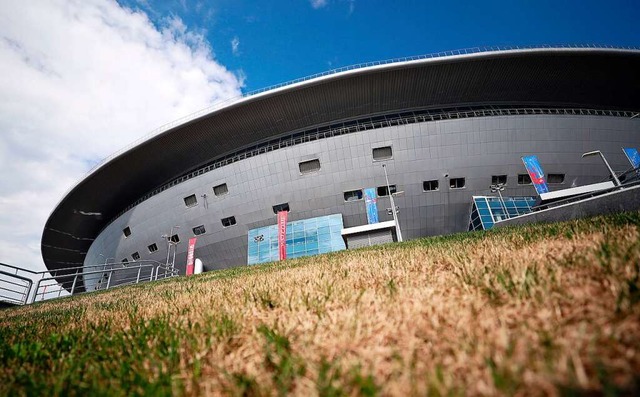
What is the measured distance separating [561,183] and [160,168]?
54.0 metres

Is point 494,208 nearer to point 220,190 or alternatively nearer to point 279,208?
point 279,208

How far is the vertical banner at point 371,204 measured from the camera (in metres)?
32.1

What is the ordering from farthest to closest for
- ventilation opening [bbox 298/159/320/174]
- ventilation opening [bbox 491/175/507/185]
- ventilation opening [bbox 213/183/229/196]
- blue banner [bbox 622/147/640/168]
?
ventilation opening [bbox 213/183/229/196], ventilation opening [bbox 298/159/320/174], blue banner [bbox 622/147/640/168], ventilation opening [bbox 491/175/507/185]

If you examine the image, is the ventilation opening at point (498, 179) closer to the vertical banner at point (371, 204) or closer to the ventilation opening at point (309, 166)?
the vertical banner at point (371, 204)

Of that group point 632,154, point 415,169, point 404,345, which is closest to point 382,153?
point 415,169

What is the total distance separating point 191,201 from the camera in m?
37.3

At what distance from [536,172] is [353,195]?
20.5 m

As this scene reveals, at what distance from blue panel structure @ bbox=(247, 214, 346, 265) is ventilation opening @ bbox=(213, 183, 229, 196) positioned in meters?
6.75

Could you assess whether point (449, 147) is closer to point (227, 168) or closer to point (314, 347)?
point (227, 168)

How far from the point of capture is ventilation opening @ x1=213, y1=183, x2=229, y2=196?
3591cm

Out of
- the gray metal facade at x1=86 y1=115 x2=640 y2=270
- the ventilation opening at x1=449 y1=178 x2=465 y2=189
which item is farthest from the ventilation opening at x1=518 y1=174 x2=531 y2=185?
the ventilation opening at x1=449 y1=178 x2=465 y2=189

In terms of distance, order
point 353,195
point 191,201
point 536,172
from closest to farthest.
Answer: point 536,172, point 353,195, point 191,201

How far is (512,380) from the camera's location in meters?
0.90

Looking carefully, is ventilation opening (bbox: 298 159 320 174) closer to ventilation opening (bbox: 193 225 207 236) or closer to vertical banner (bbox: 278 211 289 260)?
vertical banner (bbox: 278 211 289 260)
